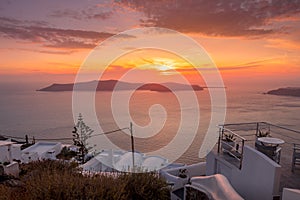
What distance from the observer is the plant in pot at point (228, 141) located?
5.07m

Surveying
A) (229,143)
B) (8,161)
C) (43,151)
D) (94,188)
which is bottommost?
(43,151)

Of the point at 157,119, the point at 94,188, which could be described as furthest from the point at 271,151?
the point at 157,119

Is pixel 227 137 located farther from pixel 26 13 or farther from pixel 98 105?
pixel 98 105

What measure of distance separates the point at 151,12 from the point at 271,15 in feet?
16.1

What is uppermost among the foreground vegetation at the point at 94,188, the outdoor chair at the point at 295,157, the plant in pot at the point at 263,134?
the plant in pot at the point at 263,134

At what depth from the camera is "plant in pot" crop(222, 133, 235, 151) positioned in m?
5.07

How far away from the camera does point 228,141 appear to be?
5.20 meters

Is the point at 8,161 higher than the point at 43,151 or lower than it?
higher

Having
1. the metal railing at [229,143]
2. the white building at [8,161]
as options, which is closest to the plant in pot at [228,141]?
the metal railing at [229,143]

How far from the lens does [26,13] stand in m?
12.1

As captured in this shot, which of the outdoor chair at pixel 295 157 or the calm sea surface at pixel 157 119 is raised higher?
the outdoor chair at pixel 295 157

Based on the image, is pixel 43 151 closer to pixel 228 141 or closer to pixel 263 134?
pixel 228 141

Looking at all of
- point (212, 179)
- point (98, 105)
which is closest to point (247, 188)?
point (212, 179)

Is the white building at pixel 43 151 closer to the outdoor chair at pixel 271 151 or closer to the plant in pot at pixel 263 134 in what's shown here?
the plant in pot at pixel 263 134
